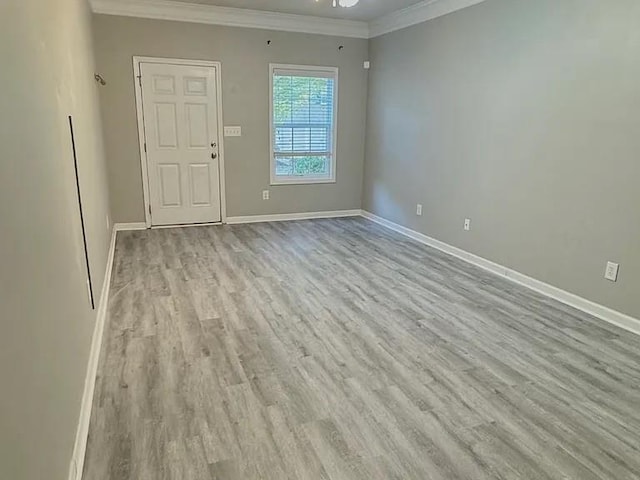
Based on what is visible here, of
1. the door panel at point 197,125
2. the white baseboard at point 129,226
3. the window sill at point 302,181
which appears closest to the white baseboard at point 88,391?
the white baseboard at point 129,226

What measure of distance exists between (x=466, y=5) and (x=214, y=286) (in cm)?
364

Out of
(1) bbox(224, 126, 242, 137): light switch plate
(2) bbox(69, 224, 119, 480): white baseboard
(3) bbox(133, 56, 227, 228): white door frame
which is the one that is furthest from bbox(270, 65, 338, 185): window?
(2) bbox(69, 224, 119, 480): white baseboard

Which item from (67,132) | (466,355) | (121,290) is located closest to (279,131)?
(121,290)

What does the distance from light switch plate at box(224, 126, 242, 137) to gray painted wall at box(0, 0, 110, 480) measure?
333cm

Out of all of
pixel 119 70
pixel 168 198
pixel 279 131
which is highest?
pixel 119 70

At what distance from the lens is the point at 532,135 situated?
3.83 meters

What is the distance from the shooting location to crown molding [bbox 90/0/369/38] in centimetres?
509

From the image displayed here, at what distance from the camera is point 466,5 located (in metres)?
4.42

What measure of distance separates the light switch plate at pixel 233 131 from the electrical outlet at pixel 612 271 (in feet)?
14.6

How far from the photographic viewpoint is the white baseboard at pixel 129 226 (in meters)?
5.61

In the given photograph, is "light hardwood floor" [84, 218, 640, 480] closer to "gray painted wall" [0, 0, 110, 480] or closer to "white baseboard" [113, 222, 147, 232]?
"gray painted wall" [0, 0, 110, 480]

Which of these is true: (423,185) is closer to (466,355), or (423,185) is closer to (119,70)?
(466,355)

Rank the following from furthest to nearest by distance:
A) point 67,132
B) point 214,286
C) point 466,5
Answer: point 466,5, point 214,286, point 67,132

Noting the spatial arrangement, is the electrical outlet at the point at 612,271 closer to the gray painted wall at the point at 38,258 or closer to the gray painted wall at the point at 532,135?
the gray painted wall at the point at 532,135
